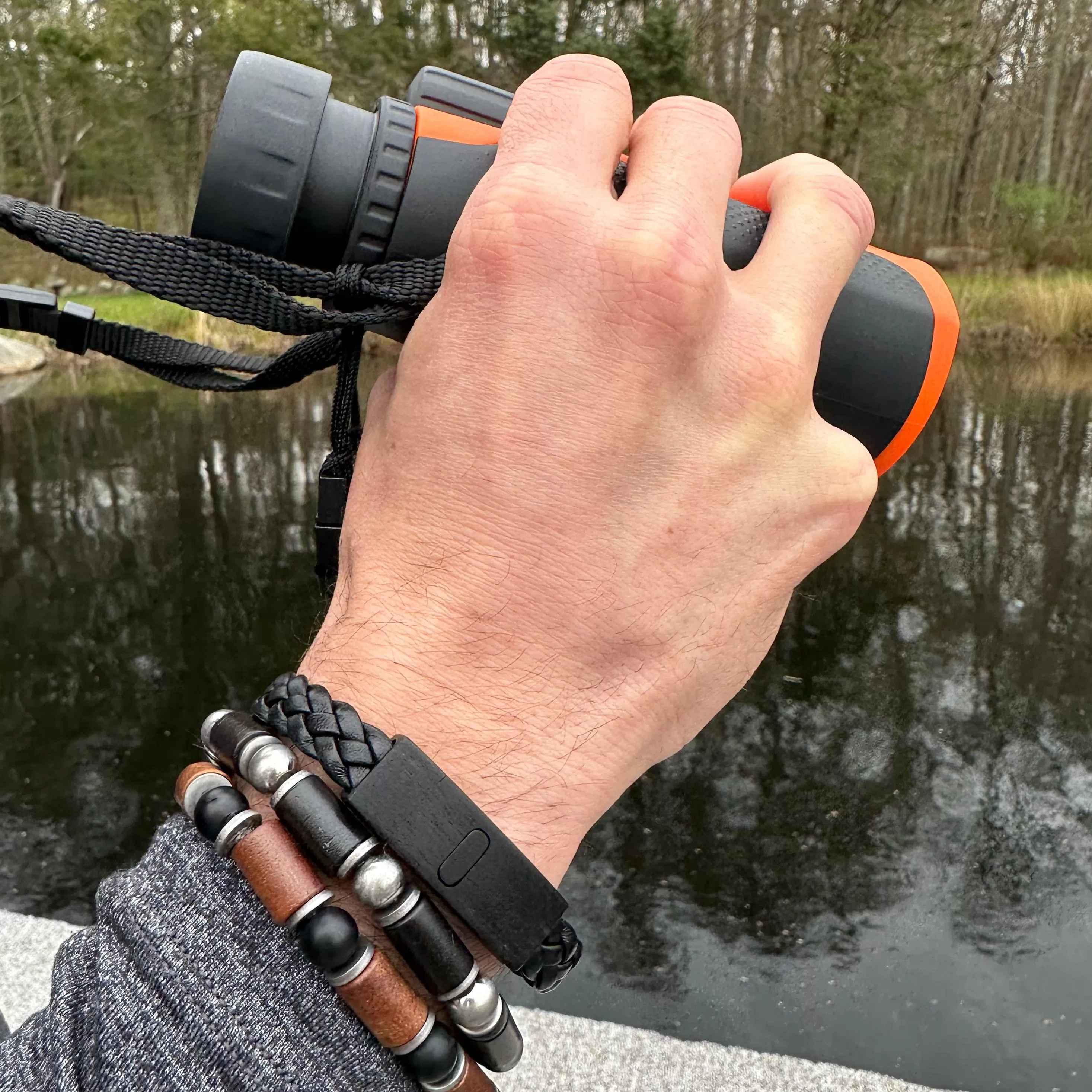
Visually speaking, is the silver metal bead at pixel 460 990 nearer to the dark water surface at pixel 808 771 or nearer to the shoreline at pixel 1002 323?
the dark water surface at pixel 808 771

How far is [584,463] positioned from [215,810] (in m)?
0.24

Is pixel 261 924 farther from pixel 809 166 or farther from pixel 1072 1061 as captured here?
pixel 1072 1061

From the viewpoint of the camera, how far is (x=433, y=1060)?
1.38ft

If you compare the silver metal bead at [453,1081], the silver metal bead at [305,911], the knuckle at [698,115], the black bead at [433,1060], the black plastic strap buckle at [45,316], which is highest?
the knuckle at [698,115]

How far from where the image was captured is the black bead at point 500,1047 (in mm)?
456

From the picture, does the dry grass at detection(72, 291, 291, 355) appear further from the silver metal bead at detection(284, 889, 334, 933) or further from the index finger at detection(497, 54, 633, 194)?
the silver metal bead at detection(284, 889, 334, 933)

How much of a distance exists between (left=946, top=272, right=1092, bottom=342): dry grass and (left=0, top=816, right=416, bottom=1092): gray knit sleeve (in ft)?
29.9

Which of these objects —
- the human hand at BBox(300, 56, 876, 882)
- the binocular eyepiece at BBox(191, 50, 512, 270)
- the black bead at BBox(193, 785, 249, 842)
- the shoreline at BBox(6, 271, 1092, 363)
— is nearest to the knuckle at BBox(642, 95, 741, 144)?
the human hand at BBox(300, 56, 876, 882)

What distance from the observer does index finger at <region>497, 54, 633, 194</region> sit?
0.49 meters

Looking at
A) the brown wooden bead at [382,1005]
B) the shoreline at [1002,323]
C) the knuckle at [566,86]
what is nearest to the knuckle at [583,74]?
the knuckle at [566,86]

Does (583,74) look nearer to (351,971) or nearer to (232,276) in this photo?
(232,276)

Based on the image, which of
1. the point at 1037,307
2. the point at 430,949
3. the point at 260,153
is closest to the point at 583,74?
the point at 260,153

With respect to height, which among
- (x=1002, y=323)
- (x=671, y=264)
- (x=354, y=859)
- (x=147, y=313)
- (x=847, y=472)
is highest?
(x=671, y=264)

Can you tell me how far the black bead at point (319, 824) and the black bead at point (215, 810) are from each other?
2cm
